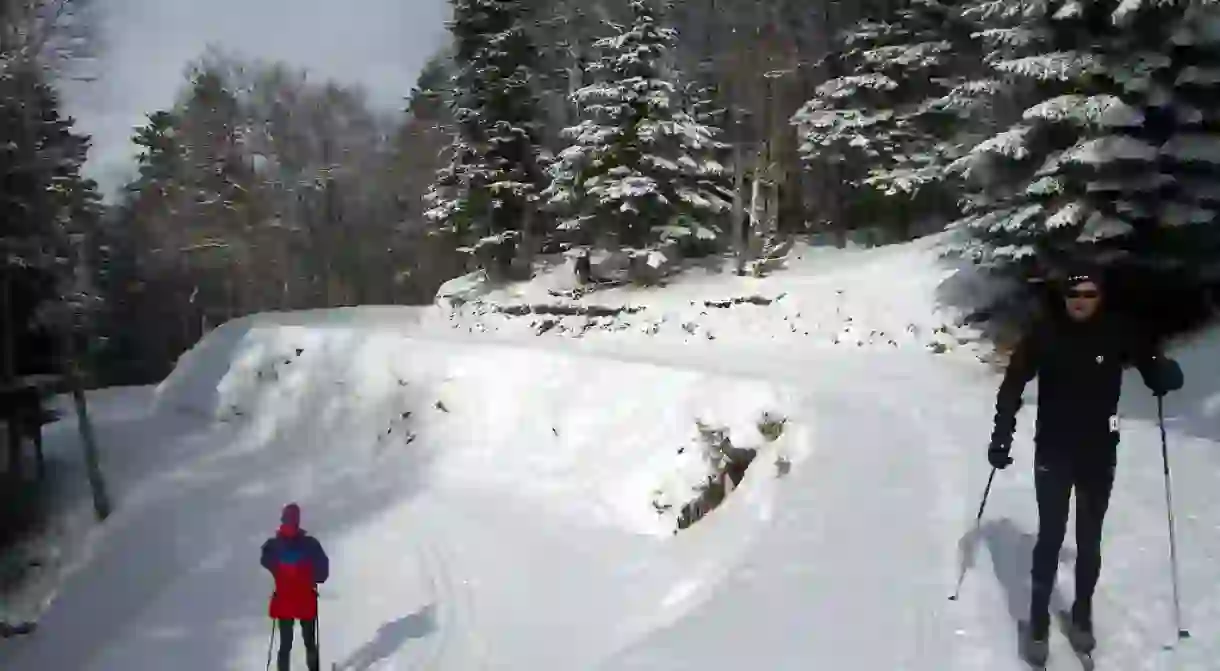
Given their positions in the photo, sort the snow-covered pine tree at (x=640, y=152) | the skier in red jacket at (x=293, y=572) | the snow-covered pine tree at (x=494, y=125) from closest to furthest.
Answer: the skier in red jacket at (x=293, y=572), the snow-covered pine tree at (x=640, y=152), the snow-covered pine tree at (x=494, y=125)

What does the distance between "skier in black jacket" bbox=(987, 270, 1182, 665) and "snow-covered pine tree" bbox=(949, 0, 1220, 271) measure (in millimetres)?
6959

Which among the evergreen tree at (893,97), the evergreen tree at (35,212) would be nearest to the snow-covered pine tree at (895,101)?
the evergreen tree at (893,97)

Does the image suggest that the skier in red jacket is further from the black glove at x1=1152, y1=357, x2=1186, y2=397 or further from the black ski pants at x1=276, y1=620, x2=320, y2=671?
the black glove at x1=1152, y1=357, x2=1186, y2=397

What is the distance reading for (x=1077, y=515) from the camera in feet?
15.3

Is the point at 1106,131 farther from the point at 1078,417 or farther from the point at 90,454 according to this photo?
the point at 90,454

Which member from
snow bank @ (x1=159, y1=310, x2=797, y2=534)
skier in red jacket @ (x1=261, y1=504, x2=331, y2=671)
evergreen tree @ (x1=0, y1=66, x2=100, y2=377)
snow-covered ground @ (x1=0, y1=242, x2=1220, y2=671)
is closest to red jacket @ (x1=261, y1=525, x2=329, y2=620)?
skier in red jacket @ (x1=261, y1=504, x2=331, y2=671)

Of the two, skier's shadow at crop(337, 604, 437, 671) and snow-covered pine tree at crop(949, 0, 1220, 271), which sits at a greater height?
snow-covered pine tree at crop(949, 0, 1220, 271)

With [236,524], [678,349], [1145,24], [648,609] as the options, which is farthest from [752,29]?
[648,609]

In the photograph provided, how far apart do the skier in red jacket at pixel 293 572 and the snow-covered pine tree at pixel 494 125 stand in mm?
18720

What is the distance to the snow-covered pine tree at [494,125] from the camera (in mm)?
25453

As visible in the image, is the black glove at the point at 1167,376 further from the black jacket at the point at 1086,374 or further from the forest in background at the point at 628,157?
the forest in background at the point at 628,157

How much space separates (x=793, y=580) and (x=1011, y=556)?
1.48 metres

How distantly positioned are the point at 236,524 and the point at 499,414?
4.04 metres

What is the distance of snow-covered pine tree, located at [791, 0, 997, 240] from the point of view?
21219 millimetres
